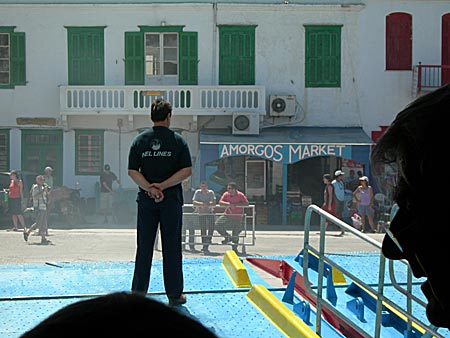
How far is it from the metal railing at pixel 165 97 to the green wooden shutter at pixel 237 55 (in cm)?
64

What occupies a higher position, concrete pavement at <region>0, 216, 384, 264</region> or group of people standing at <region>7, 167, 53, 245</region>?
group of people standing at <region>7, 167, 53, 245</region>

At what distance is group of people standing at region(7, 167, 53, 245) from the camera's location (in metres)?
17.1

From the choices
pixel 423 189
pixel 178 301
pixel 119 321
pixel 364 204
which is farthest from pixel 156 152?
pixel 364 204

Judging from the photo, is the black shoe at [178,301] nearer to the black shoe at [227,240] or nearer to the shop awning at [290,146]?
the black shoe at [227,240]

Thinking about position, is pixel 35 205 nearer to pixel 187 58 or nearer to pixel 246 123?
pixel 246 123

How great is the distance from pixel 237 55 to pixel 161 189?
19496 mm

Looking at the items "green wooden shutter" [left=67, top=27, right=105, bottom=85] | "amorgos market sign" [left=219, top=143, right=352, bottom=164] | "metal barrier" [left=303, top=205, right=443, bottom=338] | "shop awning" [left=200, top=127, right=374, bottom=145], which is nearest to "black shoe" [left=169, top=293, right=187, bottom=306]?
"metal barrier" [left=303, top=205, right=443, bottom=338]

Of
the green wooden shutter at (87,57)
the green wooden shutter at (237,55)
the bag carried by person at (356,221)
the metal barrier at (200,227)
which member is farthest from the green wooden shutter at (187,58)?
the metal barrier at (200,227)

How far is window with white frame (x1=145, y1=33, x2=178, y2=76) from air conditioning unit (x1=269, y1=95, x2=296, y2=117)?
3.43 m

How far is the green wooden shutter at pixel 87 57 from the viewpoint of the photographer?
25.0 meters

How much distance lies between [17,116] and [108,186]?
437 cm

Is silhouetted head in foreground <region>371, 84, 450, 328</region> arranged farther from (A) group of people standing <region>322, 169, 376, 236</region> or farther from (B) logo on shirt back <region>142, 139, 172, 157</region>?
(A) group of people standing <region>322, 169, 376, 236</region>

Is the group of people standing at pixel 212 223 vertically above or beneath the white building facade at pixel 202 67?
beneath

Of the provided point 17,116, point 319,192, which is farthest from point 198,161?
point 17,116
